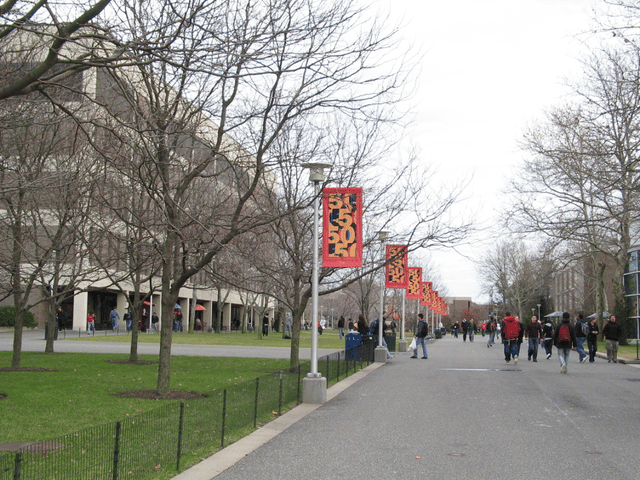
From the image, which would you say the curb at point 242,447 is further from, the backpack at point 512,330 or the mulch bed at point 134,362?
the backpack at point 512,330

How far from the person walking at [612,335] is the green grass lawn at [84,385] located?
12199 mm

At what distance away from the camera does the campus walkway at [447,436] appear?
320 inches

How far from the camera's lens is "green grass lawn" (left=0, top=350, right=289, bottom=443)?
11008mm

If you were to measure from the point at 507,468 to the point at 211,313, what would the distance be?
7546 centimetres

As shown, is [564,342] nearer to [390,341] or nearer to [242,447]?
[390,341]

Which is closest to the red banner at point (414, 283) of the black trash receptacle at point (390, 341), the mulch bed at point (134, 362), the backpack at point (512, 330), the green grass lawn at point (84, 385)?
the black trash receptacle at point (390, 341)

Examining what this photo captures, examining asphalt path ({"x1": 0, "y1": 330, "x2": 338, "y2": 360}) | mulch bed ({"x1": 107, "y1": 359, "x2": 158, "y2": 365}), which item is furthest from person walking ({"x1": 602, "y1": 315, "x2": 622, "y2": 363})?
mulch bed ({"x1": 107, "y1": 359, "x2": 158, "y2": 365})

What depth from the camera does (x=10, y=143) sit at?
16.0 m

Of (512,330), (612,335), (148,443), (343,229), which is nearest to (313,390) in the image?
(343,229)

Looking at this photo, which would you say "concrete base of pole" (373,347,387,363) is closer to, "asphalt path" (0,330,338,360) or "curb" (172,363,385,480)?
"asphalt path" (0,330,338,360)

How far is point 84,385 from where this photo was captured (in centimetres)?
1595

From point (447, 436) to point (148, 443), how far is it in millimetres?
4437

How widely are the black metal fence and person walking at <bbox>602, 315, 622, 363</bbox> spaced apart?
17.6 m

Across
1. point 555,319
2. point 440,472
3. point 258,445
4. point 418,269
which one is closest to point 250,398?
point 258,445
